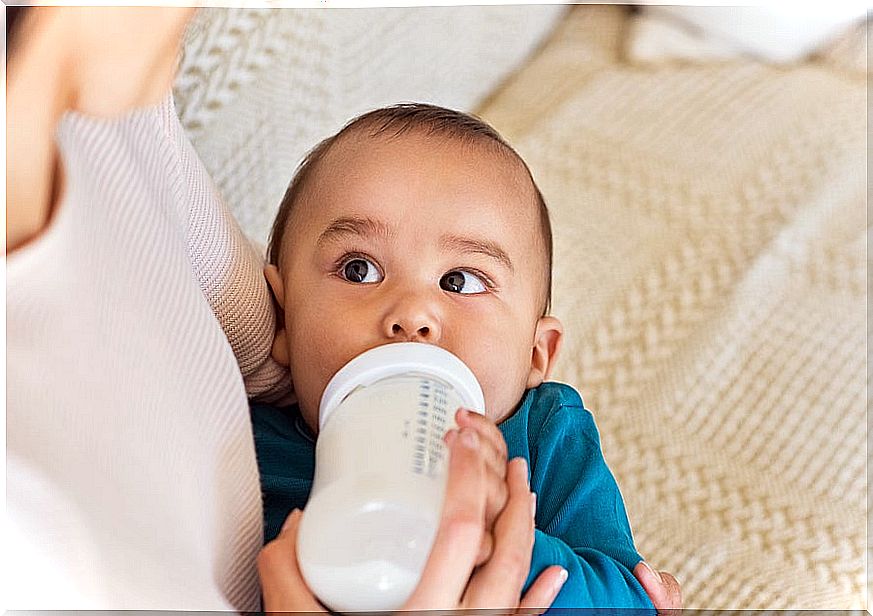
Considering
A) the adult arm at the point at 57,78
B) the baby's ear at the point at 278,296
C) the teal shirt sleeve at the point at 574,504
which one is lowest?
the teal shirt sleeve at the point at 574,504

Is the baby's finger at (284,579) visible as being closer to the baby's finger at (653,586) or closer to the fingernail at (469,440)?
the fingernail at (469,440)

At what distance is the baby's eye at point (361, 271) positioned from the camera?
0.88m

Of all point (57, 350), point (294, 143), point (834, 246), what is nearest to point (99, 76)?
point (57, 350)

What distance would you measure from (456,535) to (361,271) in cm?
34

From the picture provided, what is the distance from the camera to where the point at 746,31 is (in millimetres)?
1785

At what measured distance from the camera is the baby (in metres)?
0.84

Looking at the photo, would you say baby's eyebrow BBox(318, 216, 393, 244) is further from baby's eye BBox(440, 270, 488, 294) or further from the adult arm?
the adult arm

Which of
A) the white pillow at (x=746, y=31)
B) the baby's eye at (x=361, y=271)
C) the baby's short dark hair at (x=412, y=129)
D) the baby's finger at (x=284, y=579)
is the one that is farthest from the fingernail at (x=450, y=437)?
the white pillow at (x=746, y=31)

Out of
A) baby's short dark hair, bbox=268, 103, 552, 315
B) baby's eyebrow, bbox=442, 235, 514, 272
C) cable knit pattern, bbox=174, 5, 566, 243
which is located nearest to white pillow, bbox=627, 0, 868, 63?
cable knit pattern, bbox=174, 5, 566, 243

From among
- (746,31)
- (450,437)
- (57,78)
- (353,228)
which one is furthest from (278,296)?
(746,31)

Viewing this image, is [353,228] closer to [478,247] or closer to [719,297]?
[478,247]

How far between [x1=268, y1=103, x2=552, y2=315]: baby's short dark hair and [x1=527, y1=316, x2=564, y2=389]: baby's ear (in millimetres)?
34

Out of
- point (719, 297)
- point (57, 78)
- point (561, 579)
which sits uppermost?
point (57, 78)

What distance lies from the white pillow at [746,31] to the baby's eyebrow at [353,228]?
103 centimetres
